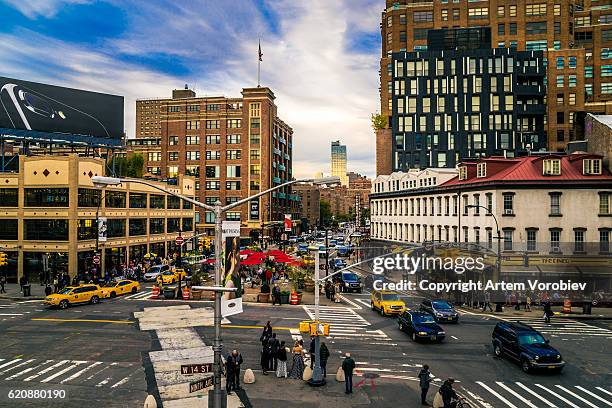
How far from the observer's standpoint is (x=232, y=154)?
108 meters

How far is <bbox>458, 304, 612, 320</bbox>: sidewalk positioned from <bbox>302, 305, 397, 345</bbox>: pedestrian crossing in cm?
1044

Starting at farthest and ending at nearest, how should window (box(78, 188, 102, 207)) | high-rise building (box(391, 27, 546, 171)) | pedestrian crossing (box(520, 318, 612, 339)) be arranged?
high-rise building (box(391, 27, 546, 171)) < window (box(78, 188, 102, 207)) < pedestrian crossing (box(520, 318, 612, 339))

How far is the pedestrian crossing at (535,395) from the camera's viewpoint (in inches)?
749

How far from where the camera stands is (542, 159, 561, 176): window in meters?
45.4

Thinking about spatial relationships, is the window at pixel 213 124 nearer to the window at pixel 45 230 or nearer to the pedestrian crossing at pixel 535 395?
the window at pixel 45 230

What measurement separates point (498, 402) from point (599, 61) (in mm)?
96825

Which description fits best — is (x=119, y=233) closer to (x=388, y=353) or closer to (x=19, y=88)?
(x=19, y=88)

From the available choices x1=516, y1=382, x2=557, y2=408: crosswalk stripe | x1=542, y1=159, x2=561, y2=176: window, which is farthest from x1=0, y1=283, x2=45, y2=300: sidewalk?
x1=542, y1=159, x2=561, y2=176: window

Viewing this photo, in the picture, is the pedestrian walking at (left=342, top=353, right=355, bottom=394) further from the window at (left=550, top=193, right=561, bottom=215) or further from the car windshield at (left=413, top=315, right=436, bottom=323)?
the window at (left=550, top=193, right=561, bottom=215)

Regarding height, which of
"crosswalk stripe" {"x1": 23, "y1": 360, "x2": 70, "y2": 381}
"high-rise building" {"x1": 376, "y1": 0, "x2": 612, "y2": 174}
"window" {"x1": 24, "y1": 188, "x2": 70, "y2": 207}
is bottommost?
"crosswalk stripe" {"x1": 23, "y1": 360, "x2": 70, "y2": 381}

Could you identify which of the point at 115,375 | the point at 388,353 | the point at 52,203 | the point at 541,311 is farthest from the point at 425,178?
the point at 115,375

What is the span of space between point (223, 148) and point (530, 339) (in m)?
90.3

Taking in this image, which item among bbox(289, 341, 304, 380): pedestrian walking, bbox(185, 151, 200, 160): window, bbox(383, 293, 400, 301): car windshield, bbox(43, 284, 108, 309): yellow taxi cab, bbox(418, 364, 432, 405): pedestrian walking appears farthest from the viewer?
bbox(185, 151, 200, 160): window

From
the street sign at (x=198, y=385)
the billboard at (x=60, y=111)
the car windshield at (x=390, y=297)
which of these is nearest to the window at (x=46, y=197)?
the billboard at (x=60, y=111)
